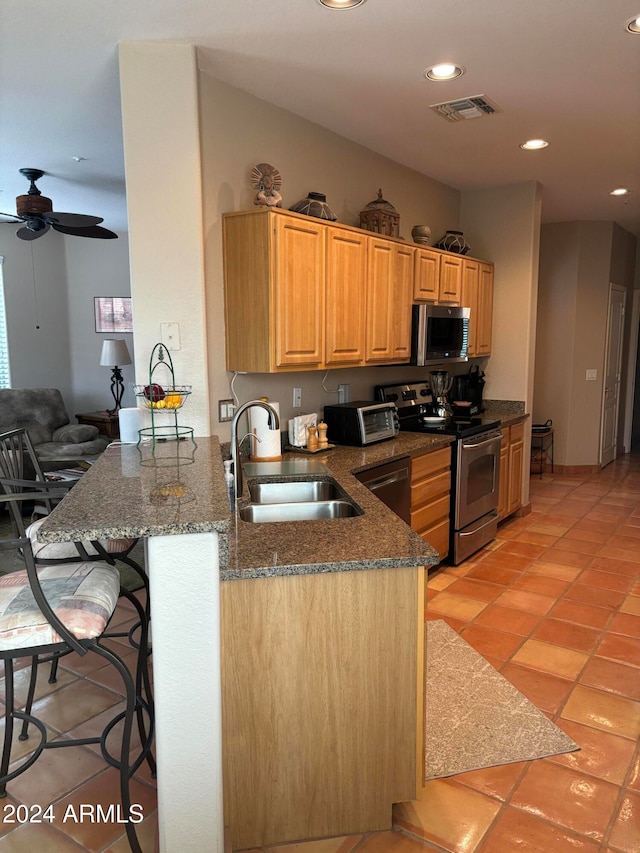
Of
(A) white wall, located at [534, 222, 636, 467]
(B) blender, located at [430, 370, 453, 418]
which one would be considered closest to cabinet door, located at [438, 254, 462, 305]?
(B) blender, located at [430, 370, 453, 418]

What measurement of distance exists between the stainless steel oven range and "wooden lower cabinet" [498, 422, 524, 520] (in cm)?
24

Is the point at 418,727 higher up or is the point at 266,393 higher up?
the point at 266,393

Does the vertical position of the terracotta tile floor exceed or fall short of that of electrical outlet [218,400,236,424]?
it falls short

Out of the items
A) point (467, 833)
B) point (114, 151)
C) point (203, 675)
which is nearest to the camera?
point (203, 675)

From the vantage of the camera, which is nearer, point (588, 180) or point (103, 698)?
point (103, 698)

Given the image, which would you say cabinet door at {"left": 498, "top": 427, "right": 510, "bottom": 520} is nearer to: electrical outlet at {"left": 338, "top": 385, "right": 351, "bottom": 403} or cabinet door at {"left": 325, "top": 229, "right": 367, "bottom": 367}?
electrical outlet at {"left": 338, "top": 385, "right": 351, "bottom": 403}

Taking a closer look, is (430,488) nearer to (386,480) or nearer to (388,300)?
(386,480)

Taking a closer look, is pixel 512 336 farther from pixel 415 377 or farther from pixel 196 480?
pixel 196 480

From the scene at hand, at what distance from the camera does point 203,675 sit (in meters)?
1.56

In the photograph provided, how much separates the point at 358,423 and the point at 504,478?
6.02 ft

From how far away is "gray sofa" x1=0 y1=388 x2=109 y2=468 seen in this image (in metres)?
5.61

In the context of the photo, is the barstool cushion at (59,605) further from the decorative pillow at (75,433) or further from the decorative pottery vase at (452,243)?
the decorative pillow at (75,433)

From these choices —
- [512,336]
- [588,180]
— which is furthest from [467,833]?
A: [588,180]

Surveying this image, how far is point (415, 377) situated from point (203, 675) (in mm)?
3627
